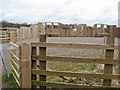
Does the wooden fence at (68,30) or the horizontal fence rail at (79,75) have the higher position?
the wooden fence at (68,30)

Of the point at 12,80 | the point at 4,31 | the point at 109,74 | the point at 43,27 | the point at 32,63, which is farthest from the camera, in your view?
the point at 4,31

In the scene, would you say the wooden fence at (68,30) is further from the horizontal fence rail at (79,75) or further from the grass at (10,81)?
the grass at (10,81)

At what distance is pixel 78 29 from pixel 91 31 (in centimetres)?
39

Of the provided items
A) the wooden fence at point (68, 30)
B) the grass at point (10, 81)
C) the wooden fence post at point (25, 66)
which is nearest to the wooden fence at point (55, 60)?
the wooden fence post at point (25, 66)

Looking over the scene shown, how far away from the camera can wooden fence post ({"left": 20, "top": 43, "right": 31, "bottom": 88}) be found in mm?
3088

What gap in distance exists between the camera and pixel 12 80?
4.67 metres

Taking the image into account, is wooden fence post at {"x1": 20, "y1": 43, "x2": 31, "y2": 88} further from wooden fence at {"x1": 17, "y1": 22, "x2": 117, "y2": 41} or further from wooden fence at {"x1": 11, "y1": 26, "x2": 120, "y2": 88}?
wooden fence at {"x1": 17, "y1": 22, "x2": 117, "y2": 41}

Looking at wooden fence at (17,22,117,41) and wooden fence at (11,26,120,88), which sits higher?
wooden fence at (17,22,117,41)

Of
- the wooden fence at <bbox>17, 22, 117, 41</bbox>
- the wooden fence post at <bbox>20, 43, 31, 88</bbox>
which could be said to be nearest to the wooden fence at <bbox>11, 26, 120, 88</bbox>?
the wooden fence post at <bbox>20, 43, 31, 88</bbox>

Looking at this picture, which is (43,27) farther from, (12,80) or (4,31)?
(4,31)

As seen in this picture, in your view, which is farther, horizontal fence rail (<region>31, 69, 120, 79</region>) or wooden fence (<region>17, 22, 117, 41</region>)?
wooden fence (<region>17, 22, 117, 41</region>)

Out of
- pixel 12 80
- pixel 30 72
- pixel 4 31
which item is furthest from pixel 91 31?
pixel 4 31

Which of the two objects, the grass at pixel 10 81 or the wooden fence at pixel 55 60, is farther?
the grass at pixel 10 81

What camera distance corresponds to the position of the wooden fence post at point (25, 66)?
122 inches
